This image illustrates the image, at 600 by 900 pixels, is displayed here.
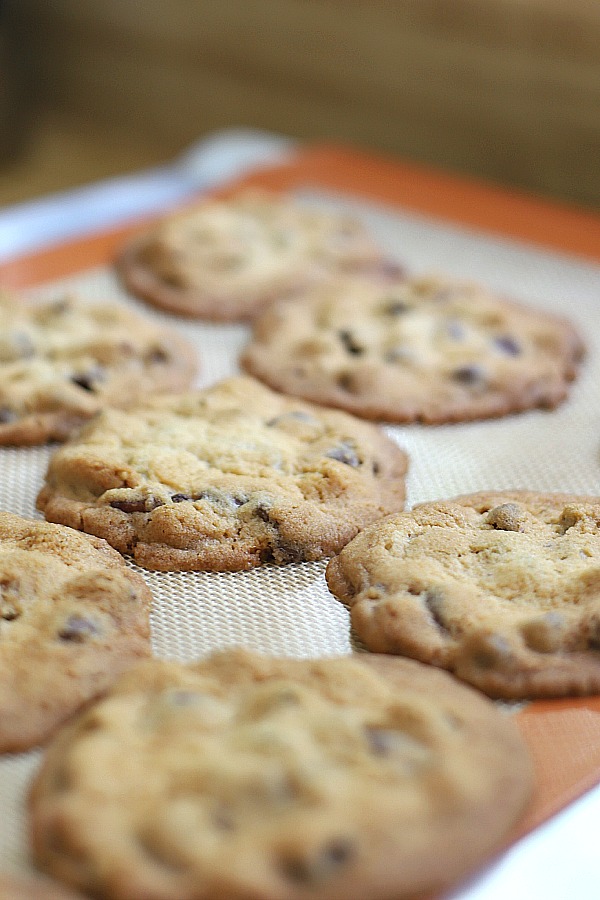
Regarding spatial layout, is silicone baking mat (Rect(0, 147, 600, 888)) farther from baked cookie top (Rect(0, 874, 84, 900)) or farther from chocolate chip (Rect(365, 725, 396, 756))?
chocolate chip (Rect(365, 725, 396, 756))

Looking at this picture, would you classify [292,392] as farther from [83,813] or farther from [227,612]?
[83,813]

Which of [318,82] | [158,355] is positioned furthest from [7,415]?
[318,82]

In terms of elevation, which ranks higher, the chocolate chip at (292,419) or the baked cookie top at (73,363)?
the chocolate chip at (292,419)

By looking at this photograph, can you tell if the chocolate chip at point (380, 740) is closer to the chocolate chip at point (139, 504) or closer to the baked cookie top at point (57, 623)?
the baked cookie top at point (57, 623)

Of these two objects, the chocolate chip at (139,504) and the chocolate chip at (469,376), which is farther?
the chocolate chip at (469,376)

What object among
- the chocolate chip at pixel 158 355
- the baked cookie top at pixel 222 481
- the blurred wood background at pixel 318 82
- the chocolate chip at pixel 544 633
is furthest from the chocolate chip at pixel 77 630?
the blurred wood background at pixel 318 82

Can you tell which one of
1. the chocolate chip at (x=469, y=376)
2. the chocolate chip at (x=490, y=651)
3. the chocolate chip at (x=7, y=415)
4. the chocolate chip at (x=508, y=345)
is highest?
the chocolate chip at (x=490, y=651)

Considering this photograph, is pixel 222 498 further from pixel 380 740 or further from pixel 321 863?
pixel 321 863

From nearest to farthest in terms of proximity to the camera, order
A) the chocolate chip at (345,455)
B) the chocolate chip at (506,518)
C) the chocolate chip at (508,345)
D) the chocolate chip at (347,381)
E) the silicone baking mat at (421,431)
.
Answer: the silicone baking mat at (421,431) → the chocolate chip at (506,518) → the chocolate chip at (345,455) → the chocolate chip at (347,381) → the chocolate chip at (508,345)
